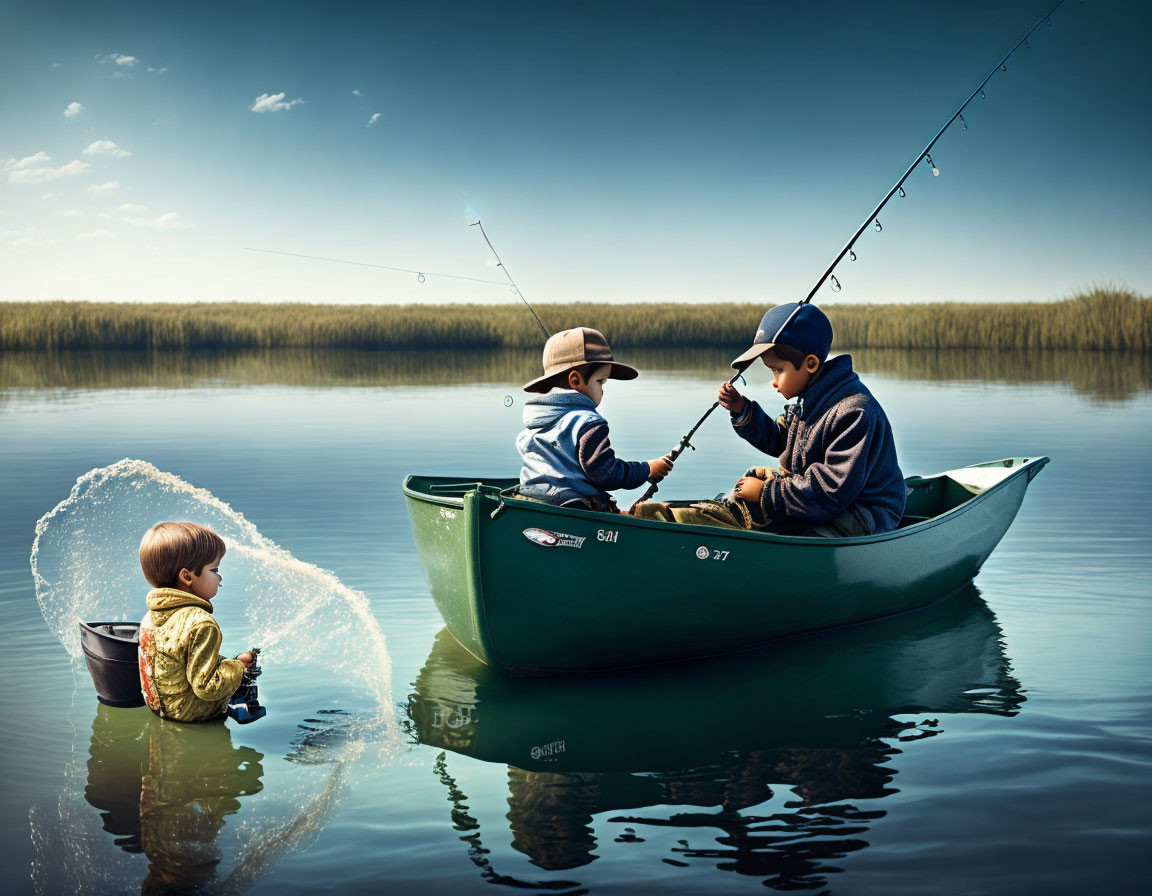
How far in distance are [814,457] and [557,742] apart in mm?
2500

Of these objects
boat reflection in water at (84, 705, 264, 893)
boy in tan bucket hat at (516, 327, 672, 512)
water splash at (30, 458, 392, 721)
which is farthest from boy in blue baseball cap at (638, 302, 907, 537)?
boat reflection in water at (84, 705, 264, 893)

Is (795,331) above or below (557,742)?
above

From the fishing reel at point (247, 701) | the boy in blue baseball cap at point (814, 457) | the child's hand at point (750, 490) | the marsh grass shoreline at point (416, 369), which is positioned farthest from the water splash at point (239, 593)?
the marsh grass shoreline at point (416, 369)

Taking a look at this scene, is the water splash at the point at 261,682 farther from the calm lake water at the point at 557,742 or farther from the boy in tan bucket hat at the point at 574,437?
the boy in tan bucket hat at the point at 574,437

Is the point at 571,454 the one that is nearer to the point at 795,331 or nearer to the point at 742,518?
the point at 742,518

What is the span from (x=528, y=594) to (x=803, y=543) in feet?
5.25

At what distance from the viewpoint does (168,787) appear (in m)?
4.56

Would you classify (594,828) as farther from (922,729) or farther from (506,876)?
(922,729)

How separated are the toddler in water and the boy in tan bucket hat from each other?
1.70 metres

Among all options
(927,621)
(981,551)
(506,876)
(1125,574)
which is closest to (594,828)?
(506,876)

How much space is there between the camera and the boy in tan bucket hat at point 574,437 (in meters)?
5.77

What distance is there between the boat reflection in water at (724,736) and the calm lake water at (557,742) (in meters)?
0.02

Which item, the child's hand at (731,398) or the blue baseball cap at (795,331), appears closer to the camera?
the blue baseball cap at (795,331)

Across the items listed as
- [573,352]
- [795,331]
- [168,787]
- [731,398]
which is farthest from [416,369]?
[168,787]
